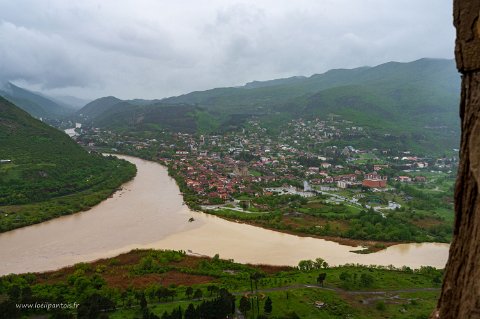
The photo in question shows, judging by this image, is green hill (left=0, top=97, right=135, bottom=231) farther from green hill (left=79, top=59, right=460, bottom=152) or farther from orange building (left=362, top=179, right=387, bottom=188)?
green hill (left=79, top=59, right=460, bottom=152)

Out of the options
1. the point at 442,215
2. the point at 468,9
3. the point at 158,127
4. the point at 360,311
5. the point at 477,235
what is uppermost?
the point at 158,127

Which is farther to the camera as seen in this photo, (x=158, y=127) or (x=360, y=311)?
(x=158, y=127)

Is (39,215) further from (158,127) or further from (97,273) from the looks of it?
(158,127)

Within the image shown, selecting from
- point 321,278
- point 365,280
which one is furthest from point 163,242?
point 365,280

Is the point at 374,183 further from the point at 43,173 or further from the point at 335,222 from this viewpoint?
the point at 43,173

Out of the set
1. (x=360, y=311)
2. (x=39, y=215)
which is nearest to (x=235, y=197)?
(x=39, y=215)

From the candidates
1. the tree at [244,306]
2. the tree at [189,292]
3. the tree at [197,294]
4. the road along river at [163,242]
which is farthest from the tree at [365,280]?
the tree at [189,292]
